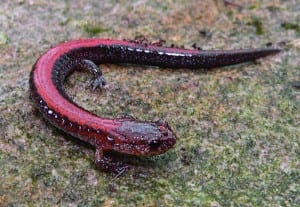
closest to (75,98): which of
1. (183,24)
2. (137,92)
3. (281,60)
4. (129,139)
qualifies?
(137,92)

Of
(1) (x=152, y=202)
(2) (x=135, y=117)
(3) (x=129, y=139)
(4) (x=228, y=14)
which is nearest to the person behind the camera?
(1) (x=152, y=202)

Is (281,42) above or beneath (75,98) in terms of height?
above

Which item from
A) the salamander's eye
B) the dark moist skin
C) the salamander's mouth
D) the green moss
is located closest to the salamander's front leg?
the dark moist skin

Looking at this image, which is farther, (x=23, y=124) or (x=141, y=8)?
(x=141, y=8)

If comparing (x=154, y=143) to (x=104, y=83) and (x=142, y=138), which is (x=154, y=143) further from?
(x=104, y=83)

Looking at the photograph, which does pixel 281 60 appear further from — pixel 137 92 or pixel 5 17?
pixel 5 17

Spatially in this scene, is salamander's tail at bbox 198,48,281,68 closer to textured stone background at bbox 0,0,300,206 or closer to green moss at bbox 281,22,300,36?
textured stone background at bbox 0,0,300,206
